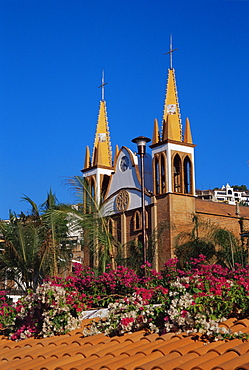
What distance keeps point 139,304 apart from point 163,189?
21071mm

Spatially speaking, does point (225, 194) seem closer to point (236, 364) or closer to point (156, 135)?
point (156, 135)

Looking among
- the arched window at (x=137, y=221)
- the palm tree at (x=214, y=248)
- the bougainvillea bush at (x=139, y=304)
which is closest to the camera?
the bougainvillea bush at (x=139, y=304)

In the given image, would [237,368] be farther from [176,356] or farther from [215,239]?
[215,239]

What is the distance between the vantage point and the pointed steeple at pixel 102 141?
3403 cm

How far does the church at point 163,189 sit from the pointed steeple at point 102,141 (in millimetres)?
135

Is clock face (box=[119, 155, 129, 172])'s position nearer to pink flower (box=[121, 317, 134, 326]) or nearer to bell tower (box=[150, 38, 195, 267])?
bell tower (box=[150, 38, 195, 267])

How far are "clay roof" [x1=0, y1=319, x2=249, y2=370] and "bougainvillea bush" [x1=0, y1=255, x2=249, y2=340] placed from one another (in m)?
0.17

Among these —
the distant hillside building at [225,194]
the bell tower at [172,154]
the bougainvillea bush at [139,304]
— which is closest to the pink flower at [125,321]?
Answer: the bougainvillea bush at [139,304]

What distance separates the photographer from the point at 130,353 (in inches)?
279

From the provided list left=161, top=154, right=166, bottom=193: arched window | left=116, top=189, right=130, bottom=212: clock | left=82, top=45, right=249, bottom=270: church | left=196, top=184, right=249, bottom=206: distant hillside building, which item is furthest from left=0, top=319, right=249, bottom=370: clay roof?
left=196, top=184, right=249, bottom=206: distant hillside building

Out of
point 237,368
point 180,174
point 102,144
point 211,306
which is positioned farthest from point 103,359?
point 102,144

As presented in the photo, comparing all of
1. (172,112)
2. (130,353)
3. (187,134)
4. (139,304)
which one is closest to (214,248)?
(187,134)

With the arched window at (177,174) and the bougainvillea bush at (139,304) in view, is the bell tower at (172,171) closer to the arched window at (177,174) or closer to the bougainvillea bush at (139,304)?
the arched window at (177,174)

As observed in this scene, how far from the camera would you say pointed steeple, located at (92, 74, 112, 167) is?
34.0m
